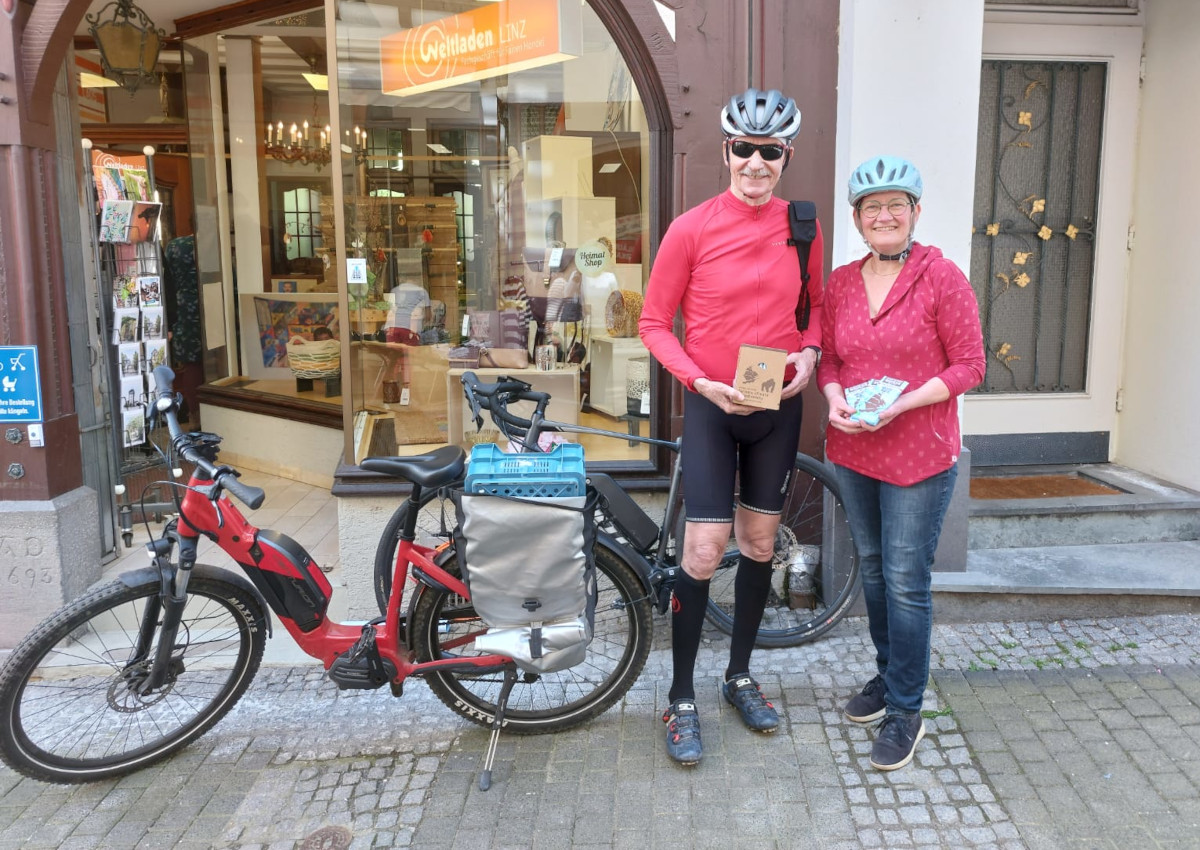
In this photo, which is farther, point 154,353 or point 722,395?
point 154,353

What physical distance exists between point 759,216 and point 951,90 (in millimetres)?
1545

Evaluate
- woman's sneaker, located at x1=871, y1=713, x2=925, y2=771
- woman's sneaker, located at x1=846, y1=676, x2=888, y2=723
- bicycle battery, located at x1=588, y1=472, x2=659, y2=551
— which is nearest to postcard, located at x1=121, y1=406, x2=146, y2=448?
bicycle battery, located at x1=588, y1=472, x2=659, y2=551

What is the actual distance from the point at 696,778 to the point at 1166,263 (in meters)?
3.98

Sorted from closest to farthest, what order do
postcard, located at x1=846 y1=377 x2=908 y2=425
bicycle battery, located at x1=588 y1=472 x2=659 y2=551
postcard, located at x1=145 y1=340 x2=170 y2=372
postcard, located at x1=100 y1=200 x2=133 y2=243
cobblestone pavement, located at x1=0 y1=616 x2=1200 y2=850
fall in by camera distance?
cobblestone pavement, located at x1=0 y1=616 x2=1200 y2=850 < postcard, located at x1=846 y1=377 x2=908 y2=425 < bicycle battery, located at x1=588 y1=472 x2=659 y2=551 < postcard, located at x1=100 y1=200 x2=133 y2=243 < postcard, located at x1=145 y1=340 x2=170 y2=372

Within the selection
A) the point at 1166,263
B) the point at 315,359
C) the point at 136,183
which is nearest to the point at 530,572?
the point at 136,183

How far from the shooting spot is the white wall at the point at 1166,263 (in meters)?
4.96

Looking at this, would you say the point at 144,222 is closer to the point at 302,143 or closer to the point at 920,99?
the point at 302,143

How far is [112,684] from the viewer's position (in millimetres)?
3162

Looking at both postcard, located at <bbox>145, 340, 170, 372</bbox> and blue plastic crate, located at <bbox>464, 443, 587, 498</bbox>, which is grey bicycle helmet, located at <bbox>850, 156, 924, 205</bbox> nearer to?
blue plastic crate, located at <bbox>464, 443, 587, 498</bbox>

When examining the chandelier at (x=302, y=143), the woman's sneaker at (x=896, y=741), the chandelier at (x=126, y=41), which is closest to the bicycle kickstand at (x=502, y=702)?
the woman's sneaker at (x=896, y=741)

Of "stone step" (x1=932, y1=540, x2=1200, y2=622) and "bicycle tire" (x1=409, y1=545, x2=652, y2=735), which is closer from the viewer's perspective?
"bicycle tire" (x1=409, y1=545, x2=652, y2=735)

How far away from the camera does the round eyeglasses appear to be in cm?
300

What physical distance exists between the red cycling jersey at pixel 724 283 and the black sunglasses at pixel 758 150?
0.51ft

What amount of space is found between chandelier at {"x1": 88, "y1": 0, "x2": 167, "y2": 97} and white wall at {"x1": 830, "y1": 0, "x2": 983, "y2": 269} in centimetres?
446
